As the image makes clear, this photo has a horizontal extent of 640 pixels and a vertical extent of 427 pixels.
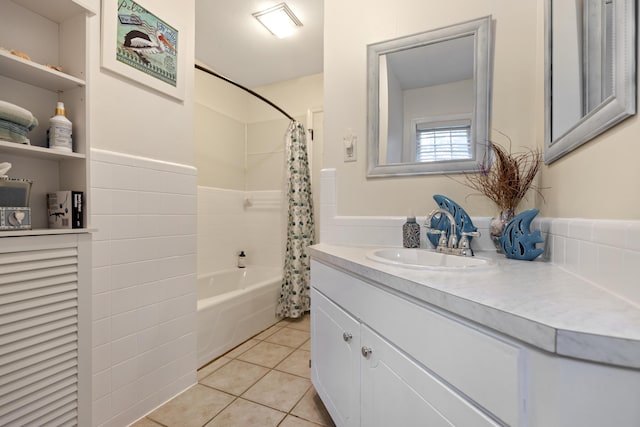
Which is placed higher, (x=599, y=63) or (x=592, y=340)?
(x=599, y=63)

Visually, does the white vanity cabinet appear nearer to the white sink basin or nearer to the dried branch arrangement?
the white sink basin

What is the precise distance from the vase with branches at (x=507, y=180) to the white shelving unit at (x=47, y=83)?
172cm

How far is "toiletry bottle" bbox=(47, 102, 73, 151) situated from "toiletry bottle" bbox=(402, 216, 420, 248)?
149cm

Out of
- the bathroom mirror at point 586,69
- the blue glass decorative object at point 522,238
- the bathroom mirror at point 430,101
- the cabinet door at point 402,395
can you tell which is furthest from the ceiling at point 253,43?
the cabinet door at point 402,395

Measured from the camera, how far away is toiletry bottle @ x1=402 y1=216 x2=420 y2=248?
1432 mm

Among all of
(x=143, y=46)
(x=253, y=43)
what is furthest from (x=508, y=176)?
(x=253, y=43)

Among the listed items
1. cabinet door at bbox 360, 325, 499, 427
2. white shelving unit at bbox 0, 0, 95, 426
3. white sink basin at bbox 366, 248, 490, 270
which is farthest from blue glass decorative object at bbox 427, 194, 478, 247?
white shelving unit at bbox 0, 0, 95, 426

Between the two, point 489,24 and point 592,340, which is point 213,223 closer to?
point 489,24

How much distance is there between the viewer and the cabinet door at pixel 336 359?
105cm

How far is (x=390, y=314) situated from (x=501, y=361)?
35 centimetres

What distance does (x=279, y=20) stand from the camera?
2.23 metres

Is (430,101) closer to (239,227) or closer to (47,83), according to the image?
(47,83)

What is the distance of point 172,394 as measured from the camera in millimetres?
1593

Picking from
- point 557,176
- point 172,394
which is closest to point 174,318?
point 172,394
